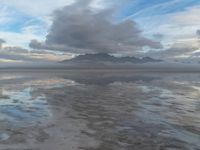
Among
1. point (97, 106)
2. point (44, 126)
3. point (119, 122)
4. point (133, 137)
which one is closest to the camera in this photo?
point (133, 137)

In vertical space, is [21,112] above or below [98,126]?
above

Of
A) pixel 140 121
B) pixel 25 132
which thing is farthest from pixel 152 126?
pixel 25 132

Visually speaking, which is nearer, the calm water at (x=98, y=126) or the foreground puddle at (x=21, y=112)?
the calm water at (x=98, y=126)

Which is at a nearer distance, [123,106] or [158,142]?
[158,142]

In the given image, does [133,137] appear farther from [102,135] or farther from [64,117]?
[64,117]

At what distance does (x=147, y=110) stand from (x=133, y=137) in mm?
8174

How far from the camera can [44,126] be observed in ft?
51.8

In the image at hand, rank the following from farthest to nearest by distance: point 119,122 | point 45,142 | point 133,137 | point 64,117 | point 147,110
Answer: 1. point 147,110
2. point 64,117
3. point 119,122
4. point 133,137
5. point 45,142

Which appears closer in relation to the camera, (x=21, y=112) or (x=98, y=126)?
(x=98, y=126)

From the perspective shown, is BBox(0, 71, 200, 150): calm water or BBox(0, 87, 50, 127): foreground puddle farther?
BBox(0, 87, 50, 127): foreground puddle

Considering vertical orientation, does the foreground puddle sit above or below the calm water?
above

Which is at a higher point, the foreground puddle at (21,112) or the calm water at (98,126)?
the foreground puddle at (21,112)

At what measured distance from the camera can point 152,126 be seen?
16.2 meters

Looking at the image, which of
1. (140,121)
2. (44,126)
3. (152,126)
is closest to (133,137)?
(152,126)
